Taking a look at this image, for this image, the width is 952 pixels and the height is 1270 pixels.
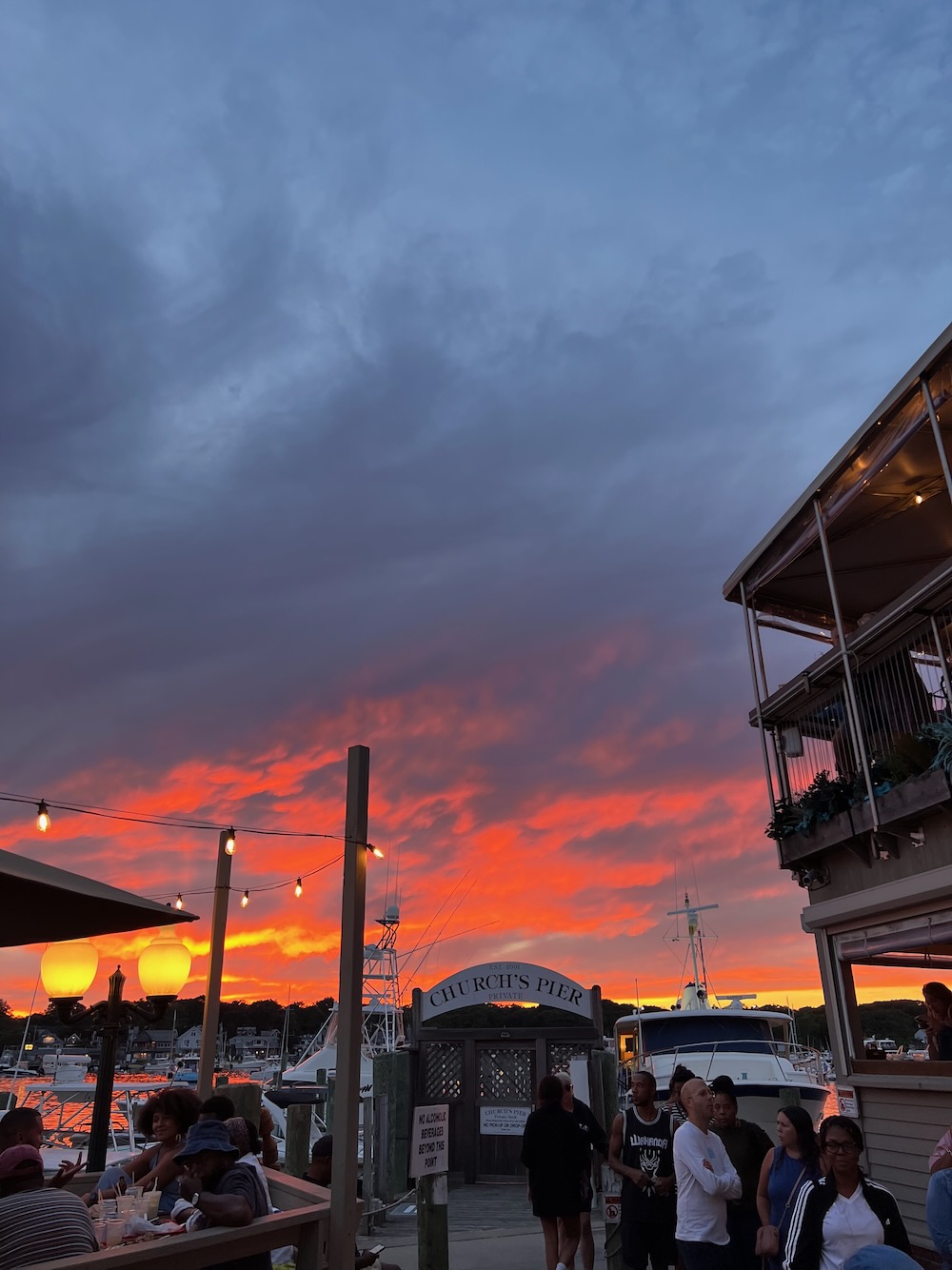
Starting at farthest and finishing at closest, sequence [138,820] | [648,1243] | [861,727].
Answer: [138,820] < [861,727] < [648,1243]

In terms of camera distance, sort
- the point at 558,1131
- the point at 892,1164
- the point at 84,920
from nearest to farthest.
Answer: the point at 84,920
the point at 558,1131
the point at 892,1164

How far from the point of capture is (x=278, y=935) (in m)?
16.0

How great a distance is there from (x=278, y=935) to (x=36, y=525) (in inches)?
360

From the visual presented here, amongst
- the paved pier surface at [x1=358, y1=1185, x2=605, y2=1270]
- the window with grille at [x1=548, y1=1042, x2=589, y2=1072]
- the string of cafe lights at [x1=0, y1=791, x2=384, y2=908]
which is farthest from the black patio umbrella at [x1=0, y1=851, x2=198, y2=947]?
the window with grille at [x1=548, y1=1042, x2=589, y2=1072]

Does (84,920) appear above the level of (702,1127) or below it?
above

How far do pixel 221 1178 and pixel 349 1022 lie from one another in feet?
4.73

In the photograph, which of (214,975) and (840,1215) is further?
(214,975)

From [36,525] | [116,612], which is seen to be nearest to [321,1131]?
[116,612]

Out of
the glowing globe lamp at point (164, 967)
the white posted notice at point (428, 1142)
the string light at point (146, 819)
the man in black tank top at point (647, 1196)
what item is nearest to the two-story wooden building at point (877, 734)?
the man in black tank top at point (647, 1196)

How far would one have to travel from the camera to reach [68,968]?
6.53 metres

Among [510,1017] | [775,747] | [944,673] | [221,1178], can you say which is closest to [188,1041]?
[510,1017]

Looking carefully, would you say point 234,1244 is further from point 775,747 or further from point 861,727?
point 775,747

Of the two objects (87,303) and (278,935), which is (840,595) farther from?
(87,303)

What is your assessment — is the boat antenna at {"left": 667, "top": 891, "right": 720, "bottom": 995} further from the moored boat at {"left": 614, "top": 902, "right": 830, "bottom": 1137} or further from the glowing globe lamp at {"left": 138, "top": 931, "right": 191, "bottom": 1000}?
the glowing globe lamp at {"left": 138, "top": 931, "right": 191, "bottom": 1000}
